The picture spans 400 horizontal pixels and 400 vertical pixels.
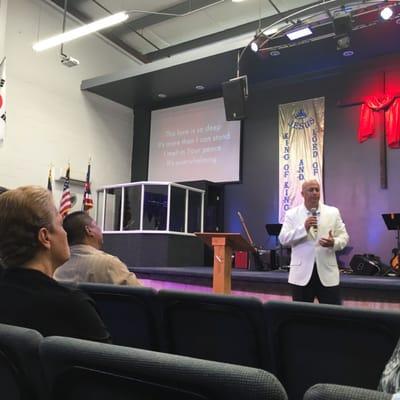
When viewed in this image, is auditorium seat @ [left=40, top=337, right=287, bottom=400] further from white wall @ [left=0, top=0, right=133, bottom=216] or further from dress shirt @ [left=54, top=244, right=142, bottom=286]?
white wall @ [left=0, top=0, right=133, bottom=216]

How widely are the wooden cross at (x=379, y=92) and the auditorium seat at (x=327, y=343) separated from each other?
19.9ft

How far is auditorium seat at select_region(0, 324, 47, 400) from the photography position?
84 centimetres

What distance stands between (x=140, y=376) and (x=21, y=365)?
0.92 ft

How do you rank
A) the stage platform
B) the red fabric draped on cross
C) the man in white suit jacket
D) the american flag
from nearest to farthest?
the man in white suit jacket, the stage platform, the red fabric draped on cross, the american flag

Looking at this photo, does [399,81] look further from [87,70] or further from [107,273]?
[107,273]

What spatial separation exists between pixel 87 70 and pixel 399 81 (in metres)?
5.59

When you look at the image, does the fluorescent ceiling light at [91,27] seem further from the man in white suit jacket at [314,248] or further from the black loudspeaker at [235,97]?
the man in white suit jacket at [314,248]

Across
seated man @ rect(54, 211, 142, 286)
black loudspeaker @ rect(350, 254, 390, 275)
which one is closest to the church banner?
black loudspeaker @ rect(350, 254, 390, 275)

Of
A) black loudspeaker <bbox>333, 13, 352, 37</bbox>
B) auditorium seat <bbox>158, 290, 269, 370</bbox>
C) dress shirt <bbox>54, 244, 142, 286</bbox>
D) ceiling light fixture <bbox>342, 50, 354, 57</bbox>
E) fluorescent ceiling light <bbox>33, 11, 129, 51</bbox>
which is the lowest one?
auditorium seat <bbox>158, 290, 269, 370</bbox>

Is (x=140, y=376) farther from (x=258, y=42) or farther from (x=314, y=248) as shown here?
(x=258, y=42)

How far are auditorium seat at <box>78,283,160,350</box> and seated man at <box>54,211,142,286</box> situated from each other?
30 centimetres

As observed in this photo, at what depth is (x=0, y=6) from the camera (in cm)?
693

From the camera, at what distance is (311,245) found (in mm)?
3291

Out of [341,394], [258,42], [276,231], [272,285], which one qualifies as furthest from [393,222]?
[341,394]
